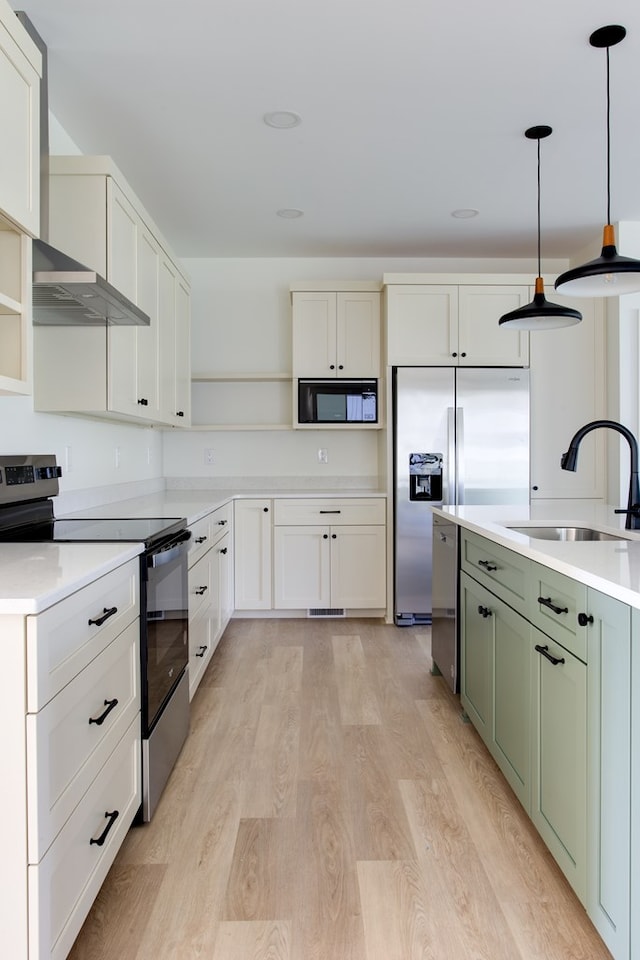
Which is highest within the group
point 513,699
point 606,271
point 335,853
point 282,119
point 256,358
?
point 282,119

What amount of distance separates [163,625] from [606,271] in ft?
6.02

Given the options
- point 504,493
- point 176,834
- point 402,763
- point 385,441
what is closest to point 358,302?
point 385,441

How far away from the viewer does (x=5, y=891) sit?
111 centimetres

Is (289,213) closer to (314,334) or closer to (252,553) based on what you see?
(314,334)

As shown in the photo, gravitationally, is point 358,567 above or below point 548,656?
below

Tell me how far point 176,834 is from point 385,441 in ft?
9.27

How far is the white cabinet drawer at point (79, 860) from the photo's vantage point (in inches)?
44.6

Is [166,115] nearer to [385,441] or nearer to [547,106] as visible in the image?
[547,106]

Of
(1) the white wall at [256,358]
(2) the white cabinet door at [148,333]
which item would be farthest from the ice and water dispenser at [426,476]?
(2) the white cabinet door at [148,333]

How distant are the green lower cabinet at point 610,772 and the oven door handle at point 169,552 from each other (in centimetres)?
125

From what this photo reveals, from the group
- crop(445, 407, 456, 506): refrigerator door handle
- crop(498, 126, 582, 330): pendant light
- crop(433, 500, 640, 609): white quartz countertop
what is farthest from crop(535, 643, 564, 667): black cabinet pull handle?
crop(445, 407, 456, 506): refrigerator door handle

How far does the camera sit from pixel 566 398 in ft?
13.8

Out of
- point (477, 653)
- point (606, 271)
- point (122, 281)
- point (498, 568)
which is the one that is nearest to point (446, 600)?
point (477, 653)

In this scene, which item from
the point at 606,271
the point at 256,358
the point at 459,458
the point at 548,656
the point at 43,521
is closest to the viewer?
the point at 548,656
